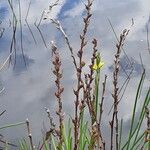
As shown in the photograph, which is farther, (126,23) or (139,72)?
(126,23)

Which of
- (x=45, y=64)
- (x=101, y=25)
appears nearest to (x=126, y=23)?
(x=101, y=25)

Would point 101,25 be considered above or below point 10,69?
above

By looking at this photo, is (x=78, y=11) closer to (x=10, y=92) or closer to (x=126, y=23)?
(x=126, y=23)

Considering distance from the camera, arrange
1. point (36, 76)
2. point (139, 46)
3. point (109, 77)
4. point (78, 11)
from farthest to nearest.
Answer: point (78, 11)
point (139, 46)
point (36, 76)
point (109, 77)

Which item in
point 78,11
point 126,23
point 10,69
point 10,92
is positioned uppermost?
point 78,11

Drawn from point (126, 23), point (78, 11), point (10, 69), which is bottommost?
point (10, 69)

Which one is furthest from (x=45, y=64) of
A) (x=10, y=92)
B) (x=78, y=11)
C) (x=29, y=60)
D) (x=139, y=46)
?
(x=78, y=11)

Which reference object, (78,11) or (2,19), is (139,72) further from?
(2,19)

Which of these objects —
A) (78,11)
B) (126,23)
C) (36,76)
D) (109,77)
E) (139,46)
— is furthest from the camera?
(78,11)

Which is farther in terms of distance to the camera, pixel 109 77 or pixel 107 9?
pixel 107 9

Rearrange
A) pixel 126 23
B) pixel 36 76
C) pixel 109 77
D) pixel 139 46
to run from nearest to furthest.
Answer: pixel 109 77 → pixel 36 76 → pixel 139 46 → pixel 126 23
